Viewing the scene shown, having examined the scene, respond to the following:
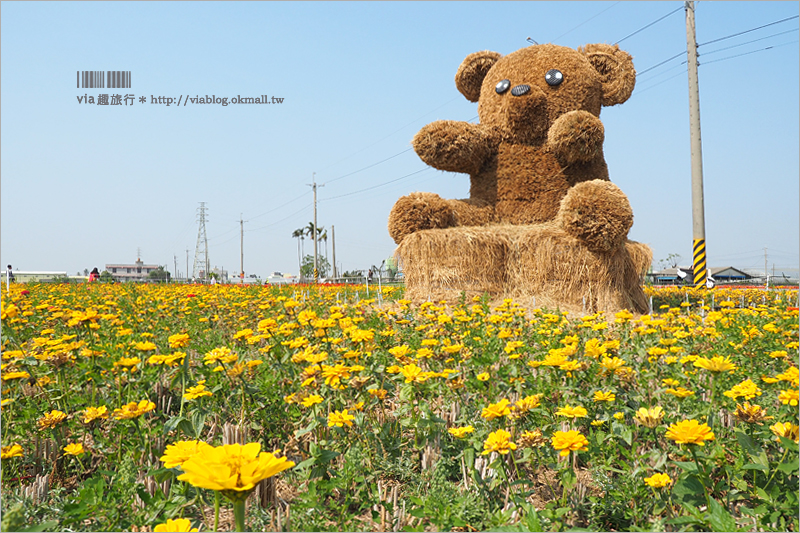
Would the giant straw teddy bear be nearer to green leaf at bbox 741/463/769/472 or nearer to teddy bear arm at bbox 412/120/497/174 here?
teddy bear arm at bbox 412/120/497/174

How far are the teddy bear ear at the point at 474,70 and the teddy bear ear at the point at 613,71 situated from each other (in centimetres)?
171

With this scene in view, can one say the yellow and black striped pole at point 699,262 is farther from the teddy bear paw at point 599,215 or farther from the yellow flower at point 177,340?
the yellow flower at point 177,340

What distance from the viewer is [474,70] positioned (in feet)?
29.6

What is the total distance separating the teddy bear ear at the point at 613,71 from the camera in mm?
8297

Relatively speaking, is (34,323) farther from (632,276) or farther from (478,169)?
(632,276)

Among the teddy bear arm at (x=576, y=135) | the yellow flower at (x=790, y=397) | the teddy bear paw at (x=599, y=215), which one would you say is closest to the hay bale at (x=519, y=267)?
the teddy bear paw at (x=599, y=215)

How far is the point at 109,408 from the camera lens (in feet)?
8.57

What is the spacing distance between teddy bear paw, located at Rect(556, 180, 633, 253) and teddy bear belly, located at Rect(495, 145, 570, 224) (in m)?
1.11

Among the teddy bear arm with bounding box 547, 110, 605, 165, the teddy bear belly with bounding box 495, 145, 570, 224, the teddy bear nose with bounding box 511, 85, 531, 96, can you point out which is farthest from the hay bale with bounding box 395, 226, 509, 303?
the teddy bear nose with bounding box 511, 85, 531, 96

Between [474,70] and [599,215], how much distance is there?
4.06 m

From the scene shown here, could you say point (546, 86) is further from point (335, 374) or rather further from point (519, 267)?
point (335, 374)

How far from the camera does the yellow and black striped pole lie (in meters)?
9.12

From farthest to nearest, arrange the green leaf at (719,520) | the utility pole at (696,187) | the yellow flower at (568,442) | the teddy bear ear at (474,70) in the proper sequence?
the utility pole at (696,187), the teddy bear ear at (474,70), the yellow flower at (568,442), the green leaf at (719,520)

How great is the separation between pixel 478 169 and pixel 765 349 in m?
5.33
